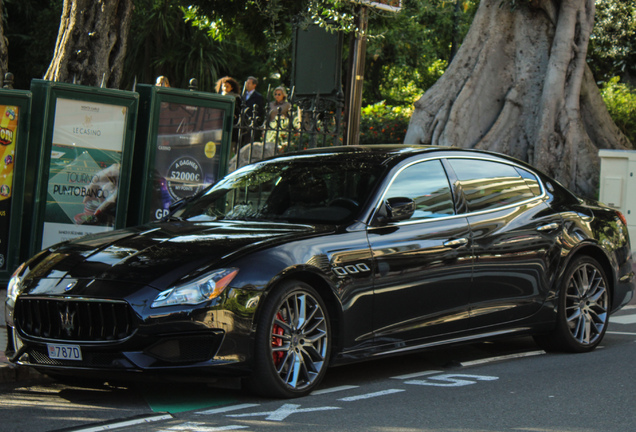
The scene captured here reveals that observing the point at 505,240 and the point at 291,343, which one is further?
the point at 505,240

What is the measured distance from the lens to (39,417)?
5.26 metres

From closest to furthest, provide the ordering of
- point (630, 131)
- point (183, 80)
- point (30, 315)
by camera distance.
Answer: point (30, 315), point (630, 131), point (183, 80)

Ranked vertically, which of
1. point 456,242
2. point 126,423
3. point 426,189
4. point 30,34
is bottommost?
point 126,423

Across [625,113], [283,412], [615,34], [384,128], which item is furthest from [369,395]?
[615,34]

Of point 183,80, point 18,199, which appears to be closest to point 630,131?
point 18,199

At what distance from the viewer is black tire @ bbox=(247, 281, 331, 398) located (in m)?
5.45

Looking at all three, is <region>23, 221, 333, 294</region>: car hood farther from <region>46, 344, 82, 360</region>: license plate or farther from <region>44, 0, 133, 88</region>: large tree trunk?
<region>44, 0, 133, 88</region>: large tree trunk

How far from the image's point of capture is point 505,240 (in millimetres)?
6953

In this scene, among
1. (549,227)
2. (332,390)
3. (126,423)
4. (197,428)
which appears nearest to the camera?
(197,428)

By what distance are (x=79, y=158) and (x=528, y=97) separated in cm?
987

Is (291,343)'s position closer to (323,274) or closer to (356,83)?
(323,274)

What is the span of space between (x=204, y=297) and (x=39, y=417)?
3.65 ft

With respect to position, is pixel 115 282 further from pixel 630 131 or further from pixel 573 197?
pixel 630 131

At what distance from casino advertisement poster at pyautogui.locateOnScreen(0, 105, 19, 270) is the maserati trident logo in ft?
13.3
